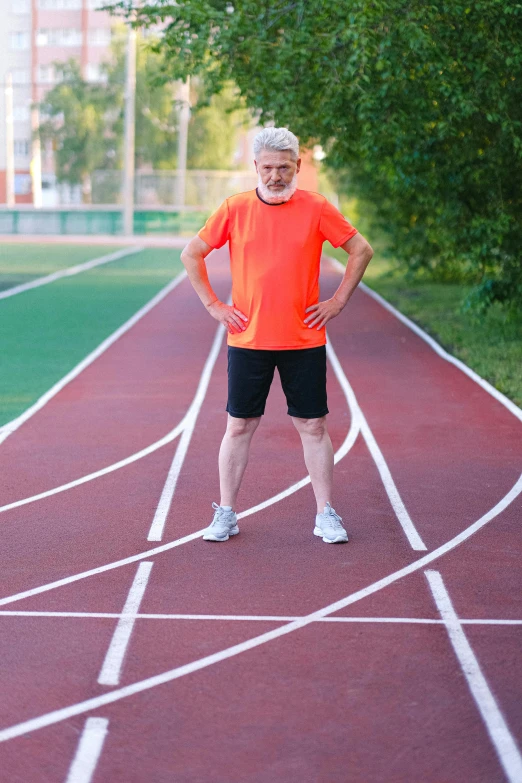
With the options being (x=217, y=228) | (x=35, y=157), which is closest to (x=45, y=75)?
(x=35, y=157)

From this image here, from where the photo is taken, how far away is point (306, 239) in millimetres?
5707

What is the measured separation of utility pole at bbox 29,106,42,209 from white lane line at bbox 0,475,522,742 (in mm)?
70843

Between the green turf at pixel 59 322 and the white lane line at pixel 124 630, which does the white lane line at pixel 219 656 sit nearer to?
the white lane line at pixel 124 630

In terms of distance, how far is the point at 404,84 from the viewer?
12.3 meters

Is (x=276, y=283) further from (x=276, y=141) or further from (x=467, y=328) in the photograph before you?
(x=467, y=328)

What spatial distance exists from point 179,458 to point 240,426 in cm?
235

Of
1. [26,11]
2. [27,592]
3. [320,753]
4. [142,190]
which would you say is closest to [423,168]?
[27,592]

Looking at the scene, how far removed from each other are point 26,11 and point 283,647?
88.5m

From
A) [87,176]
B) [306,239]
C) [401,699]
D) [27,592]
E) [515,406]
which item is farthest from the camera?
[87,176]

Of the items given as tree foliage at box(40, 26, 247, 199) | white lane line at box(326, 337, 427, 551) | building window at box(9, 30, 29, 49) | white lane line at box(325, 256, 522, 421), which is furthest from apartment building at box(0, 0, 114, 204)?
white lane line at box(326, 337, 427, 551)

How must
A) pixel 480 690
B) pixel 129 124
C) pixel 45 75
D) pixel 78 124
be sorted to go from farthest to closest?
pixel 45 75
pixel 78 124
pixel 129 124
pixel 480 690

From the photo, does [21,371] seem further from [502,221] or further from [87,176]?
[87,176]

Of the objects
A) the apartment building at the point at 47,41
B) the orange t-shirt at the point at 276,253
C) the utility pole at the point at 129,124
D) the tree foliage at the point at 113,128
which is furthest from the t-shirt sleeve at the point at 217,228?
the apartment building at the point at 47,41

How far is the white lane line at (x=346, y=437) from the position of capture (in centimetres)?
700
